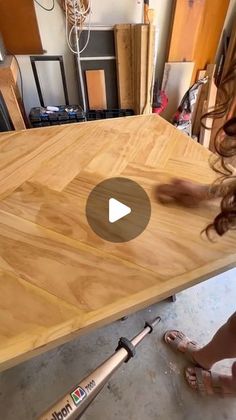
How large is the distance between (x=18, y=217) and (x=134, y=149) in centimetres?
41

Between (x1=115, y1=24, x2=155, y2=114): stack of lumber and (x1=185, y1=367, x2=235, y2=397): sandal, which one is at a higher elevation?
(x1=115, y1=24, x2=155, y2=114): stack of lumber

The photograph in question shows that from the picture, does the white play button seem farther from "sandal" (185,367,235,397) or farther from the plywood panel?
the plywood panel

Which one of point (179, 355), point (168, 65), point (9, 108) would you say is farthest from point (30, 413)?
point (168, 65)

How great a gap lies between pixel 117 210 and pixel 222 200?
24 cm

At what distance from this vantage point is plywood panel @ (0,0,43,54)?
4.54 ft

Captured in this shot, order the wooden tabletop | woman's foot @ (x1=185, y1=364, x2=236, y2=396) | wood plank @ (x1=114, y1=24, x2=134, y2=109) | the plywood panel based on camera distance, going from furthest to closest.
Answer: wood plank @ (x1=114, y1=24, x2=134, y2=109) < the plywood panel < woman's foot @ (x1=185, y1=364, x2=236, y2=396) < the wooden tabletop

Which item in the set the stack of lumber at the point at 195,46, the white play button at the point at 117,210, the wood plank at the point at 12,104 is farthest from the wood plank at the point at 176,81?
the white play button at the point at 117,210

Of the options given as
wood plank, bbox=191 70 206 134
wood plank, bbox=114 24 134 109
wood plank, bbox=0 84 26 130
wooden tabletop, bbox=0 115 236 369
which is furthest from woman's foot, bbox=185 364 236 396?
wood plank, bbox=191 70 206 134

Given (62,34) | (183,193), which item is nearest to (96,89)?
(62,34)

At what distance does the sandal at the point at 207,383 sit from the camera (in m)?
0.90

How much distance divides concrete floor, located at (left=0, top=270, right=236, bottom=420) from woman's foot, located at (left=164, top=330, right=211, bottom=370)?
0.11ft

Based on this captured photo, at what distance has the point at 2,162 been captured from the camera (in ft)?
2.36

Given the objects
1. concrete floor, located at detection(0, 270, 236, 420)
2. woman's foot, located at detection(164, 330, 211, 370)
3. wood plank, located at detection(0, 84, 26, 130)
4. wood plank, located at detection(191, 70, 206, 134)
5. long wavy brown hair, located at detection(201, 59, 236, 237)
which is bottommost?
concrete floor, located at detection(0, 270, 236, 420)
